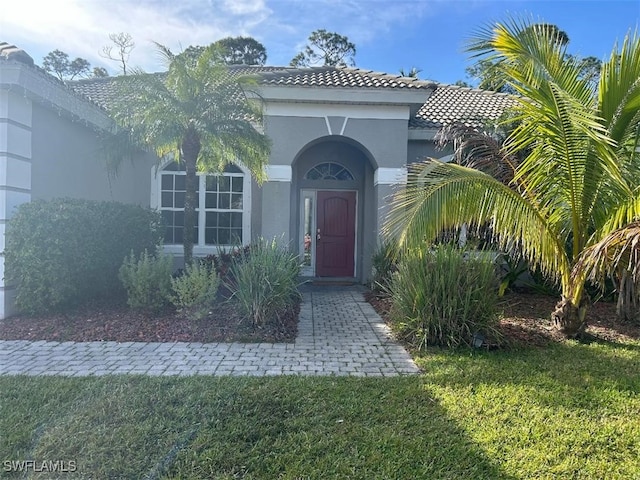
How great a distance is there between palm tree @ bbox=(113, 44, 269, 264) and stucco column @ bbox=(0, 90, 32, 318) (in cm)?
145

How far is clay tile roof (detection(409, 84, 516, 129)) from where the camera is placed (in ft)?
A: 35.6

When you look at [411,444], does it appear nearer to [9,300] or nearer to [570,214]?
[570,214]

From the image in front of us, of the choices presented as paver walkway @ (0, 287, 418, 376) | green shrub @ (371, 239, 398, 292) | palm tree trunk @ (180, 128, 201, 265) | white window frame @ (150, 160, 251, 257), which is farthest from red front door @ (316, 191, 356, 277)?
paver walkway @ (0, 287, 418, 376)

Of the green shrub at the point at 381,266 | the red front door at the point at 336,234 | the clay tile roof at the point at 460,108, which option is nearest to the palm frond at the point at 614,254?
the green shrub at the point at 381,266

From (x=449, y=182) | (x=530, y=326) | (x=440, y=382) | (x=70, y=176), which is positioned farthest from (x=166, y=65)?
(x=530, y=326)

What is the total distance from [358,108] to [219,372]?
7513 mm

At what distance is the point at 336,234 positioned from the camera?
1188 cm

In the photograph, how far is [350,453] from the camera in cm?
304

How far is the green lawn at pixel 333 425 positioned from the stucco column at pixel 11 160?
3.20m

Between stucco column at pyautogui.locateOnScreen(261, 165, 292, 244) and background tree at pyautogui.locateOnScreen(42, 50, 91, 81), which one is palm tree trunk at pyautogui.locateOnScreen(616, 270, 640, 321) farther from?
background tree at pyautogui.locateOnScreen(42, 50, 91, 81)

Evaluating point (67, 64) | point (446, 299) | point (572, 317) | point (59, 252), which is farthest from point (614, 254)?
point (67, 64)

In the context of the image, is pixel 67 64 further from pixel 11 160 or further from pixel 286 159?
pixel 11 160

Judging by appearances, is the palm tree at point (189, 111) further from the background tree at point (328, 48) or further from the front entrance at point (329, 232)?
the background tree at point (328, 48)

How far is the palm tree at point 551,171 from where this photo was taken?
5086 millimetres
